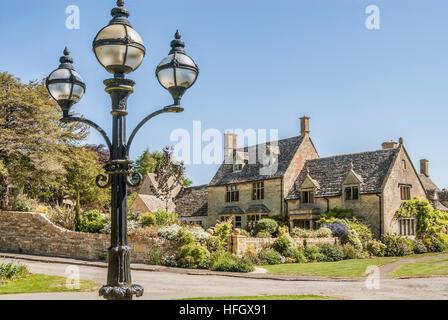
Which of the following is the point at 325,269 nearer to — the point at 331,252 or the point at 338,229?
the point at 331,252

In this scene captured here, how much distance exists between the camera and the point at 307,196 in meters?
37.3

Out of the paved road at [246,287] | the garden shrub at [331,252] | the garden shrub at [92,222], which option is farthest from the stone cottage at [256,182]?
the paved road at [246,287]

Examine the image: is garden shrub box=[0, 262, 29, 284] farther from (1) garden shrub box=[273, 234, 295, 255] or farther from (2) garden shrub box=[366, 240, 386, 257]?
(2) garden shrub box=[366, 240, 386, 257]

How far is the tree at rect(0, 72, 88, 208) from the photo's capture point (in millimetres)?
28844

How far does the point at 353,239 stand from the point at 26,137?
21165 millimetres

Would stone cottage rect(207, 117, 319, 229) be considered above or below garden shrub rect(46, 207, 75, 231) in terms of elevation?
above

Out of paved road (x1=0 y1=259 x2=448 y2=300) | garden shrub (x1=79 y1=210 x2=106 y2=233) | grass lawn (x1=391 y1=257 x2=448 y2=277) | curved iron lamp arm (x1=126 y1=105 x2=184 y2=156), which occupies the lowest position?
grass lawn (x1=391 y1=257 x2=448 y2=277)

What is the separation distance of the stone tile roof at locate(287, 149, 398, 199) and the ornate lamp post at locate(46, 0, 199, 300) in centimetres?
2859

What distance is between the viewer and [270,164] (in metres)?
41.1

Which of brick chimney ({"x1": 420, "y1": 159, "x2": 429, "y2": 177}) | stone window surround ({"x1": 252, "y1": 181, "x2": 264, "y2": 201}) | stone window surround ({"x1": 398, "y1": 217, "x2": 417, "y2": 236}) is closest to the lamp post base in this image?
stone window surround ({"x1": 398, "y1": 217, "x2": 417, "y2": 236})

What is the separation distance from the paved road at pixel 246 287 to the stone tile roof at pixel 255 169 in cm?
2235

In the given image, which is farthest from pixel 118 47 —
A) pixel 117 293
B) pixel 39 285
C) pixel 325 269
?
pixel 325 269

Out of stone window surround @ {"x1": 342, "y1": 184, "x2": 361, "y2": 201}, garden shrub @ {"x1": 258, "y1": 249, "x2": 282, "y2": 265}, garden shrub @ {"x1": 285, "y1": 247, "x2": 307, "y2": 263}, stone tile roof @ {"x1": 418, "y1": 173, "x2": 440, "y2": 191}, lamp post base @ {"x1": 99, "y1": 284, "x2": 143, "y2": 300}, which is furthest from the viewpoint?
stone tile roof @ {"x1": 418, "y1": 173, "x2": 440, "y2": 191}

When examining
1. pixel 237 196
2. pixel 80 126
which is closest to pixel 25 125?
pixel 80 126
